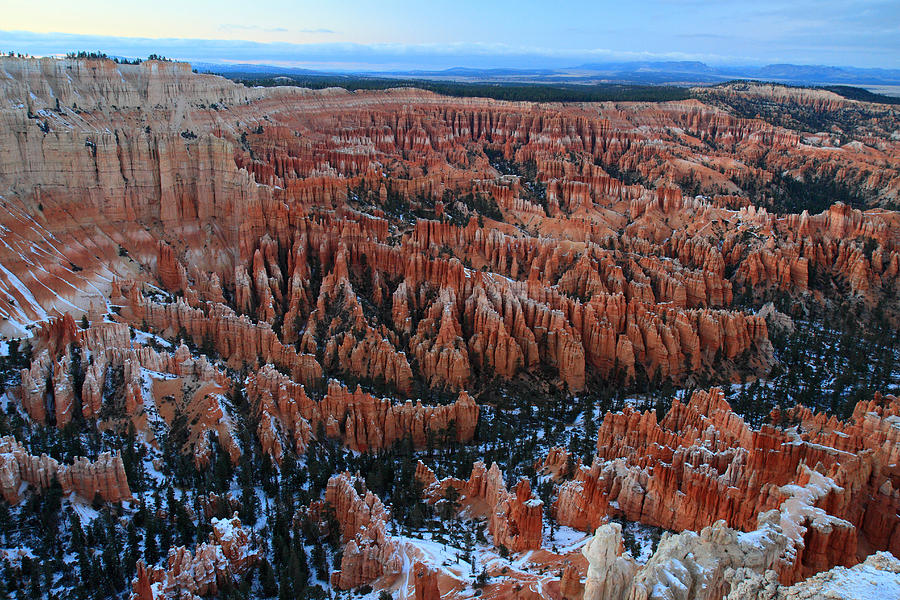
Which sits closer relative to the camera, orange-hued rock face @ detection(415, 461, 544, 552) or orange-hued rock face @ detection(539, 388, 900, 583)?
orange-hued rock face @ detection(539, 388, 900, 583)

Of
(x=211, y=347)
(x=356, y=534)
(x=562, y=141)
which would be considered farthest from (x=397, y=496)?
(x=562, y=141)

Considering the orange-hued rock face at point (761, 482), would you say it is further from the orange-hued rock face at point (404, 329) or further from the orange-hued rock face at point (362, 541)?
the orange-hued rock face at point (362, 541)

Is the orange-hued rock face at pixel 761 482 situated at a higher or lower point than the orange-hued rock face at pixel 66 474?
higher

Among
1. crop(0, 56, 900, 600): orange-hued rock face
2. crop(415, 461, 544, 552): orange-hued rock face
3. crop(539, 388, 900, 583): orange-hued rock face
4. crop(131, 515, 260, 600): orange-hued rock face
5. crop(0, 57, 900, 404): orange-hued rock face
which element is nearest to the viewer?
crop(539, 388, 900, 583): orange-hued rock face

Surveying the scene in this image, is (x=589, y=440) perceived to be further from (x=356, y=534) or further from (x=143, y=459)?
(x=143, y=459)

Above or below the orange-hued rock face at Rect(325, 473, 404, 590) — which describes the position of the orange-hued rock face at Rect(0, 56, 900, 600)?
above

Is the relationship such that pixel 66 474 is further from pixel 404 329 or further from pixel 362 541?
pixel 404 329

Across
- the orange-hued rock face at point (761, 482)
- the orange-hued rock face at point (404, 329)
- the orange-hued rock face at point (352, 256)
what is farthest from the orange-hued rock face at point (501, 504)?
the orange-hued rock face at point (352, 256)

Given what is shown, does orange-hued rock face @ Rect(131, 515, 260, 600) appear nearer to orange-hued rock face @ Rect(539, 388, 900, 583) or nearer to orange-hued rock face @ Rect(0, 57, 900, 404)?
orange-hued rock face @ Rect(539, 388, 900, 583)

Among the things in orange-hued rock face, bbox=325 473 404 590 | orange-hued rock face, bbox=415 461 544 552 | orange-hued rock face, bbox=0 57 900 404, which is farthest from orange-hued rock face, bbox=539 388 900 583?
orange-hued rock face, bbox=0 57 900 404
